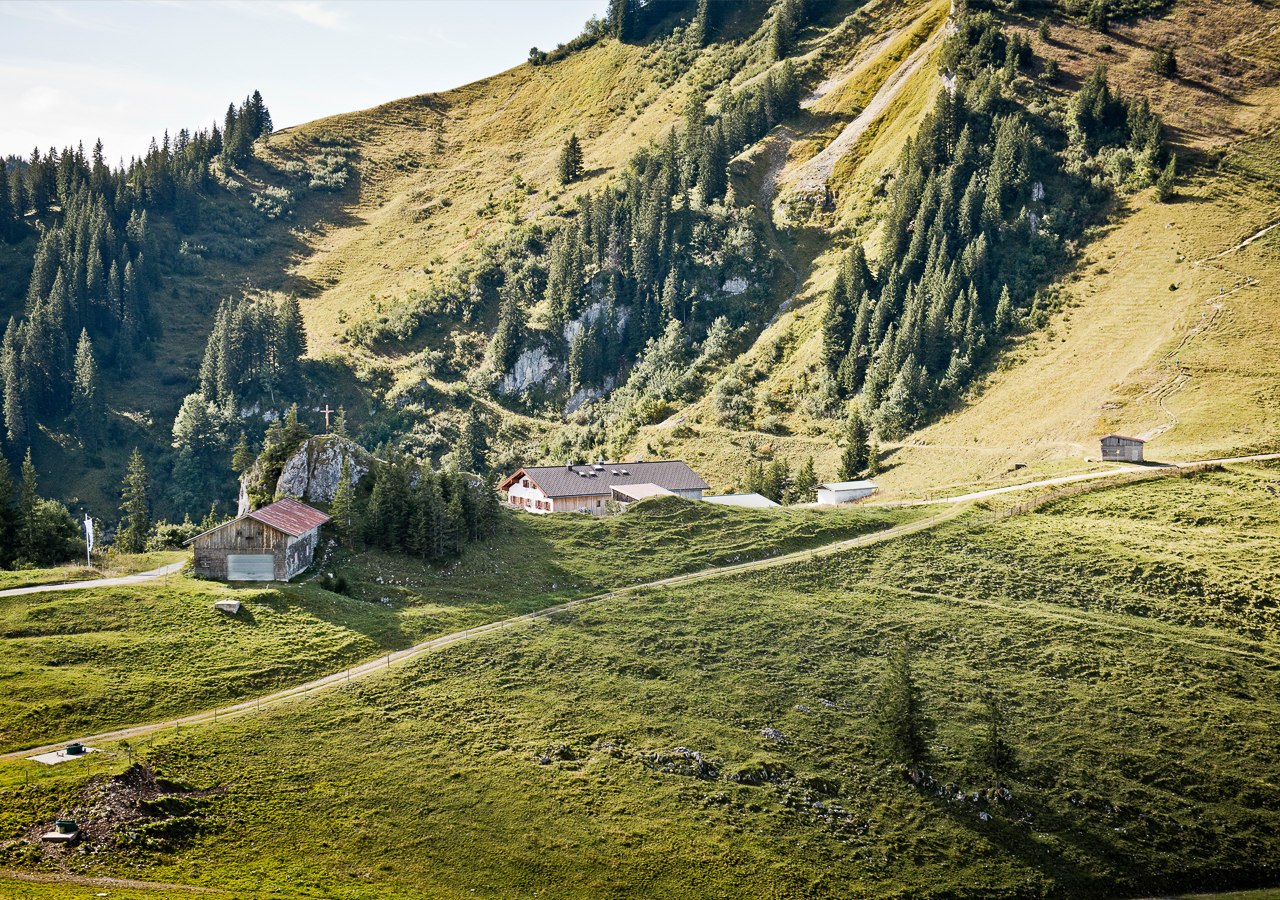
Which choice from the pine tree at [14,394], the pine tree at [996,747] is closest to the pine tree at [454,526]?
the pine tree at [996,747]

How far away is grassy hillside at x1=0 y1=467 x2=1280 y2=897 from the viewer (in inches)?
1871

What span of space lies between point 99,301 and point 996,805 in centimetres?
19132

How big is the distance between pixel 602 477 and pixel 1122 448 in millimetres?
54540

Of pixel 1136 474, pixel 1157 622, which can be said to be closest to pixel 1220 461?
pixel 1136 474

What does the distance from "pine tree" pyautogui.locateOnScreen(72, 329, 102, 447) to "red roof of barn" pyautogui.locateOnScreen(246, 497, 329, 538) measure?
109 m

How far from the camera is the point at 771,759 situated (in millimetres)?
58406

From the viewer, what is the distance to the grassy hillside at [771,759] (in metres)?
47.5

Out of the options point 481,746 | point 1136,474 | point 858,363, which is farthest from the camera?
point 858,363

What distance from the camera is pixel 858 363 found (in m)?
143

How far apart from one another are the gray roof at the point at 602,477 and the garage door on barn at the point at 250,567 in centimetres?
3735

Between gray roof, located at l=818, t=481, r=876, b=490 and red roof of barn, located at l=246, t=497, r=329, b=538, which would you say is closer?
red roof of barn, located at l=246, t=497, r=329, b=538

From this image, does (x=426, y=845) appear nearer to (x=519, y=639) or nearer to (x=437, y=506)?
(x=519, y=639)

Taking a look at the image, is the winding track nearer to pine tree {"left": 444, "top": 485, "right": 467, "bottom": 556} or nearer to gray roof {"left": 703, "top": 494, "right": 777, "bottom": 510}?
pine tree {"left": 444, "top": 485, "right": 467, "bottom": 556}

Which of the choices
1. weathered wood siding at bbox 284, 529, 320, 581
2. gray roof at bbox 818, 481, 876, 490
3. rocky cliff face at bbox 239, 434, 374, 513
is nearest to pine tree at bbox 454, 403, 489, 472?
gray roof at bbox 818, 481, 876, 490
